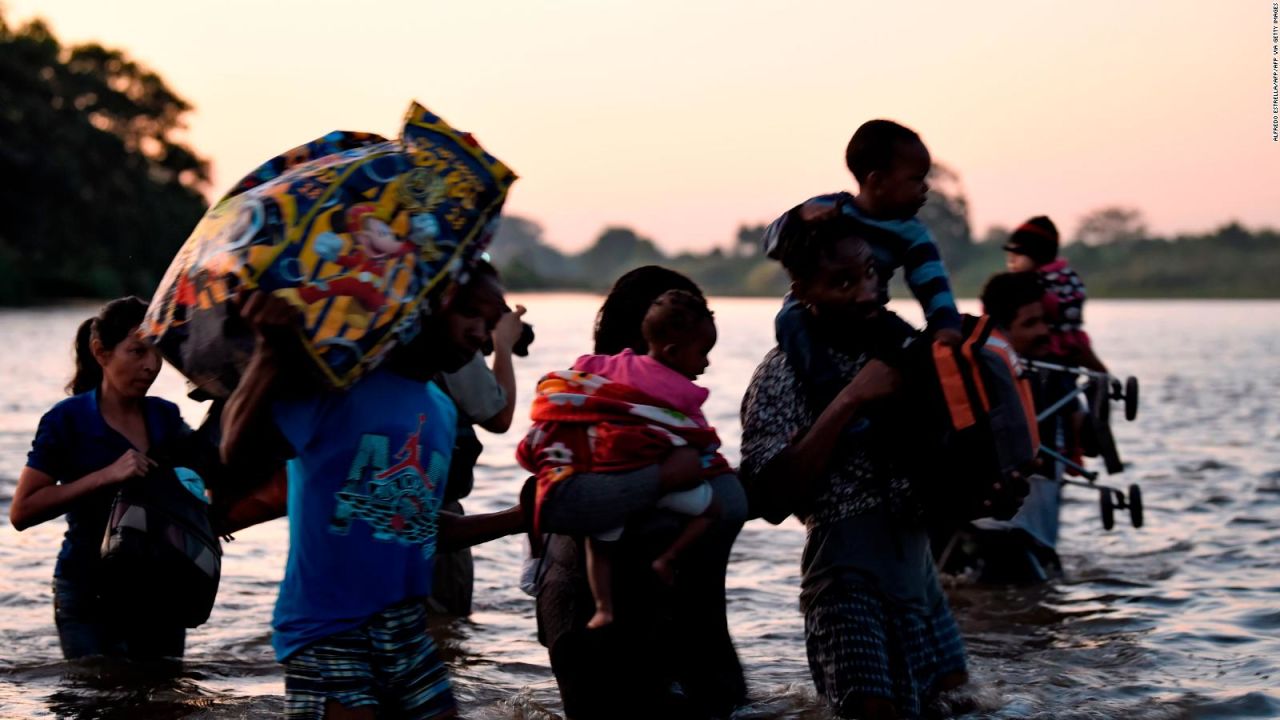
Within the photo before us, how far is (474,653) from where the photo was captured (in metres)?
7.12

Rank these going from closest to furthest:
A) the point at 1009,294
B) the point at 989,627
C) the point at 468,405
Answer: the point at 468,405 → the point at 989,627 → the point at 1009,294

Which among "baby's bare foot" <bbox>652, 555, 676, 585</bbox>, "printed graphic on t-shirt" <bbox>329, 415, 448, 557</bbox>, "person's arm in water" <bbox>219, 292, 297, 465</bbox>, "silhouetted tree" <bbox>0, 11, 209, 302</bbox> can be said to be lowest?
"baby's bare foot" <bbox>652, 555, 676, 585</bbox>

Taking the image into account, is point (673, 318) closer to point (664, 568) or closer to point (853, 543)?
point (664, 568)

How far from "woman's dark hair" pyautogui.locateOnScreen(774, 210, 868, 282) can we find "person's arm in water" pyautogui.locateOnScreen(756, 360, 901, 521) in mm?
346

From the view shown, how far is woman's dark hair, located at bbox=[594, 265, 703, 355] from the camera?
175 inches

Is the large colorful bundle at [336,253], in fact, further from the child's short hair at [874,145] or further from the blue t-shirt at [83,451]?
the blue t-shirt at [83,451]

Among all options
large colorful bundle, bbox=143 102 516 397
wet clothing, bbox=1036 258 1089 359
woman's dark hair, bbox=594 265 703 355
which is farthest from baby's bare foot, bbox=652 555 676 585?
wet clothing, bbox=1036 258 1089 359

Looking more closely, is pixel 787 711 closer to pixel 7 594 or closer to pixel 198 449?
pixel 198 449

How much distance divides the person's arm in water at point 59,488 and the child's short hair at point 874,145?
2.68 m

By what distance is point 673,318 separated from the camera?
13.3 feet

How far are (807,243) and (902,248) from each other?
0.35m

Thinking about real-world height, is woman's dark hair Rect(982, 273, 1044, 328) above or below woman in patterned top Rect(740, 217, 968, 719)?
above

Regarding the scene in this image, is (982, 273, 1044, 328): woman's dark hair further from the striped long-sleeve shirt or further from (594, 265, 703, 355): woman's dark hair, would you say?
(594, 265, 703, 355): woman's dark hair

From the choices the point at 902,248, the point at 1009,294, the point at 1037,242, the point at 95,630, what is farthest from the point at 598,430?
the point at 1037,242
